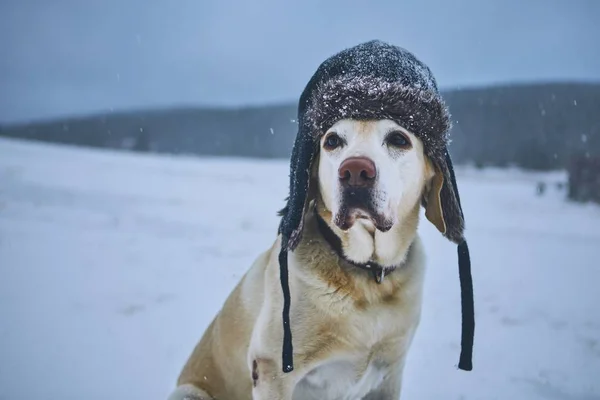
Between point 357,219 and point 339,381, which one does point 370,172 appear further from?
point 339,381

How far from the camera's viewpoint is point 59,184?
10.6m

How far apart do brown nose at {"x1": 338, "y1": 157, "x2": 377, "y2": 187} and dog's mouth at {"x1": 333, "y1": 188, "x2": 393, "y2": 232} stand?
0.11ft

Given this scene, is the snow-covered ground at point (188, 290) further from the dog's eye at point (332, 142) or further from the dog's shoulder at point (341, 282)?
the dog's eye at point (332, 142)

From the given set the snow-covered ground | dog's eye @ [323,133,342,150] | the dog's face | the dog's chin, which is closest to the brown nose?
the dog's face

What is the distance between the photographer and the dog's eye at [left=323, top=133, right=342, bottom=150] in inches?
86.9

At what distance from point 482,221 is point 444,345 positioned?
5.37 m

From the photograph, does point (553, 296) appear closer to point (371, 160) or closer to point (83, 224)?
point (371, 160)

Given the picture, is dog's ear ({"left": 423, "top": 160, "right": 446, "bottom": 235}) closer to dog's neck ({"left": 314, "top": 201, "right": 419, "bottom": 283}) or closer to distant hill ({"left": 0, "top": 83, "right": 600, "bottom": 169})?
dog's neck ({"left": 314, "top": 201, "right": 419, "bottom": 283})

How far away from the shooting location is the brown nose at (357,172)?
1.95 m

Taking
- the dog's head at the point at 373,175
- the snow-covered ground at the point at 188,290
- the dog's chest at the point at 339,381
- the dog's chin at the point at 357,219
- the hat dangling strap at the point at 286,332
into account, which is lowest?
the snow-covered ground at the point at 188,290

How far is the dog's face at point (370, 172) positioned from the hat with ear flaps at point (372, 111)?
0.05m

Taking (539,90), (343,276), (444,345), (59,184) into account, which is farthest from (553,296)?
(539,90)

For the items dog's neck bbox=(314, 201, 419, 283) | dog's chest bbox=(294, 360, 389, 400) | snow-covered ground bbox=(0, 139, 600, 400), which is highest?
dog's neck bbox=(314, 201, 419, 283)

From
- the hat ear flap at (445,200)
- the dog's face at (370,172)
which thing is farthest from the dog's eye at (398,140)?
the hat ear flap at (445,200)
